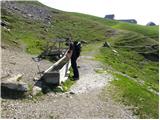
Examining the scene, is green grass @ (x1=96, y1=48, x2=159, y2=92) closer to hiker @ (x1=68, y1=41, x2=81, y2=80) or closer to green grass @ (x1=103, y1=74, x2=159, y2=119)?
green grass @ (x1=103, y1=74, x2=159, y2=119)

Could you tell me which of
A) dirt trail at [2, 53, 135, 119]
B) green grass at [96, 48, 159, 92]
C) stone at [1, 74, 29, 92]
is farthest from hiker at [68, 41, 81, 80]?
green grass at [96, 48, 159, 92]

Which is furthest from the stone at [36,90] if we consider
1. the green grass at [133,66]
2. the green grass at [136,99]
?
the green grass at [133,66]

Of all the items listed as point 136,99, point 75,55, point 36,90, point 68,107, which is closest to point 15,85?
point 36,90

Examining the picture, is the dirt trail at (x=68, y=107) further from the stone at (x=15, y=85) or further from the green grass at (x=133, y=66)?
the green grass at (x=133, y=66)

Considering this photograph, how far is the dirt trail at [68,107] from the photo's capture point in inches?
738

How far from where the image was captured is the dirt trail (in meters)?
18.8

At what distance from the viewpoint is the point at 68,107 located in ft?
66.7

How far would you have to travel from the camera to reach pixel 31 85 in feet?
76.9

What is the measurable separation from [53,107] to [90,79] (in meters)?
8.97

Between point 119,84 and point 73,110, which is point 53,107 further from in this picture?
point 119,84

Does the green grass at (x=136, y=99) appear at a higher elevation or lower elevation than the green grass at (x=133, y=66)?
higher

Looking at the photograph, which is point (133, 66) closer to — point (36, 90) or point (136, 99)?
point (136, 99)

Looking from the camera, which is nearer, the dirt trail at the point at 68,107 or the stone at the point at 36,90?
the dirt trail at the point at 68,107

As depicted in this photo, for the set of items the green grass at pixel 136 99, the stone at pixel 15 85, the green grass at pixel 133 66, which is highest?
the stone at pixel 15 85
